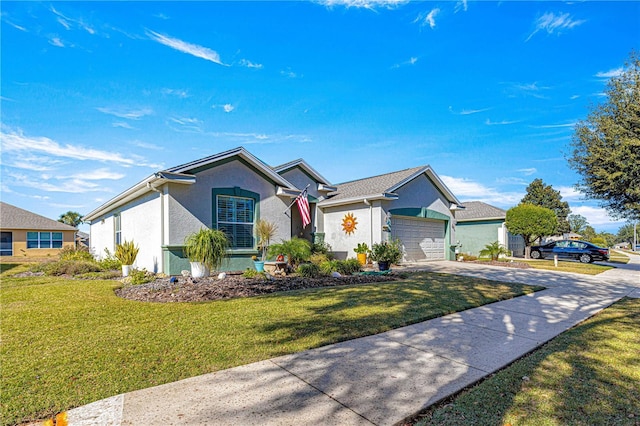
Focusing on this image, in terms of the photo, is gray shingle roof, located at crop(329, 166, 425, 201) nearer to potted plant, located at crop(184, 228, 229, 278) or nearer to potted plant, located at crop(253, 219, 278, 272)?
potted plant, located at crop(253, 219, 278, 272)

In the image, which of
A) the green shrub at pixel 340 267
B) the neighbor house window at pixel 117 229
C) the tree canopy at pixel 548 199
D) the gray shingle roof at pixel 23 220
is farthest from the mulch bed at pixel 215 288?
the tree canopy at pixel 548 199

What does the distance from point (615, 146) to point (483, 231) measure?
555 inches

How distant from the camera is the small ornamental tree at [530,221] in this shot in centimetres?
2480

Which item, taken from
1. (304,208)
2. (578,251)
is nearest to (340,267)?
(304,208)

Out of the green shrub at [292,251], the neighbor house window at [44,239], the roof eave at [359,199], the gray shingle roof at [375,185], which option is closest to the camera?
the green shrub at [292,251]

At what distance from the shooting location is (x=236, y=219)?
13.2 meters

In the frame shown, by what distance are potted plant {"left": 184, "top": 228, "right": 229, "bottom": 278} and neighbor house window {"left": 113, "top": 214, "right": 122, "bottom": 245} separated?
8.33m

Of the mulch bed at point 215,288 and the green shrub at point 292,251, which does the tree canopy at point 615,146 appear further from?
the green shrub at point 292,251

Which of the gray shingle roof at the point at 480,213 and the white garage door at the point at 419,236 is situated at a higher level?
the gray shingle roof at the point at 480,213

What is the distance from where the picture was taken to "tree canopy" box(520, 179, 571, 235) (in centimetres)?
4178

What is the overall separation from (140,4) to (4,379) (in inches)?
370

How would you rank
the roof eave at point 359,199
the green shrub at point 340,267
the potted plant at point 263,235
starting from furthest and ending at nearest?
the roof eave at point 359,199
the potted plant at point 263,235
the green shrub at point 340,267

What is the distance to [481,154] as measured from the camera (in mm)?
19938

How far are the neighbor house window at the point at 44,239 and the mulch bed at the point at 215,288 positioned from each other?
28735 mm
